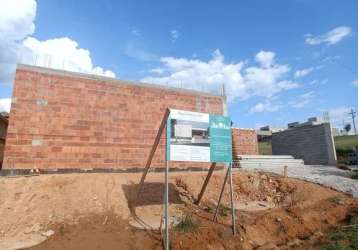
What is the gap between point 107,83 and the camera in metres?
11.6

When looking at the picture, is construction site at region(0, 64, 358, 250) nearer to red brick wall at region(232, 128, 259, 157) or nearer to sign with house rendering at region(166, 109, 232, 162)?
sign with house rendering at region(166, 109, 232, 162)

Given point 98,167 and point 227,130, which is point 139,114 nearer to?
point 98,167

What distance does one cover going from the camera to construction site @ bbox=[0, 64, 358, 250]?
6.96 metres

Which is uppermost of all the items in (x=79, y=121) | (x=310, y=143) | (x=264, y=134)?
(x=264, y=134)

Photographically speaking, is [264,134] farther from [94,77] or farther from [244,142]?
[94,77]

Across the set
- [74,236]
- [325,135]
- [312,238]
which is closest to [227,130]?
[312,238]

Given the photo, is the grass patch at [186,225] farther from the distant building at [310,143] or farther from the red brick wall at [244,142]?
the distant building at [310,143]

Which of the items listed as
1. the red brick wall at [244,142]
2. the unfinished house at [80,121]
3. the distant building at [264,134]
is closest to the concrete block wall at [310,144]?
the distant building at [264,134]

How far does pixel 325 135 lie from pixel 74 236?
62.1ft

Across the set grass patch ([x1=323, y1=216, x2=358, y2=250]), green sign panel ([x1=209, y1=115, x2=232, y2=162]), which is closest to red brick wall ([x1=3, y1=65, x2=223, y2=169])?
green sign panel ([x1=209, y1=115, x2=232, y2=162])

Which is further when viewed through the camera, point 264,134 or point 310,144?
point 264,134

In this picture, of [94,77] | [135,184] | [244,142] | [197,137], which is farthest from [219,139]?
[244,142]

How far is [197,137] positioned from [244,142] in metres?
11.4

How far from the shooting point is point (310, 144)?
21.4 metres
